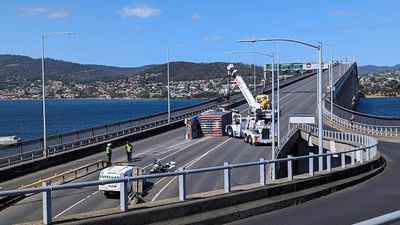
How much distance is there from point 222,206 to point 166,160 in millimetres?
32118

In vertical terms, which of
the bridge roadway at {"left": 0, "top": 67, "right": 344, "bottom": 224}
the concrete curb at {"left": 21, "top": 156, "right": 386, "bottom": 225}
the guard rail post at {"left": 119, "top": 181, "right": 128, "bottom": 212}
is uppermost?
the guard rail post at {"left": 119, "top": 181, "right": 128, "bottom": 212}

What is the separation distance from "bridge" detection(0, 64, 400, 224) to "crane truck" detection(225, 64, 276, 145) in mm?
1350

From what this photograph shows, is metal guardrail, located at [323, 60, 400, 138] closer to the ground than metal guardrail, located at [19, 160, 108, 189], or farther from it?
farther from it

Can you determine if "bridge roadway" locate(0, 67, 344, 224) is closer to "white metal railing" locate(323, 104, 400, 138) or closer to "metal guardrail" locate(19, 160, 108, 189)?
"metal guardrail" locate(19, 160, 108, 189)

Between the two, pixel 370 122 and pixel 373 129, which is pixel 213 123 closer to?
pixel 373 129

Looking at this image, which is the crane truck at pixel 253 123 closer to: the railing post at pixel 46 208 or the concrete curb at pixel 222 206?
the concrete curb at pixel 222 206

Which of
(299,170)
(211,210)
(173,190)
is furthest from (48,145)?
(211,210)

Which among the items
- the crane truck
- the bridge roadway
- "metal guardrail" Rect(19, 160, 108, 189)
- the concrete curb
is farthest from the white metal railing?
the concrete curb

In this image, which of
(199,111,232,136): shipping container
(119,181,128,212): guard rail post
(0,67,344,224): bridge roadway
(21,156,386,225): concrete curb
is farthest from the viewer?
(199,111,232,136): shipping container

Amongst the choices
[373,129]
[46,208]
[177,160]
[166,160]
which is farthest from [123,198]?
[373,129]

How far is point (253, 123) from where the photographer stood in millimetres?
60938

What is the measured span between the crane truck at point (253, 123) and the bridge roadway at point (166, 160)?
113cm

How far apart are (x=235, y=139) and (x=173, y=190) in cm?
4389

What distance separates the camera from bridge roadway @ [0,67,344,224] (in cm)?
1407
